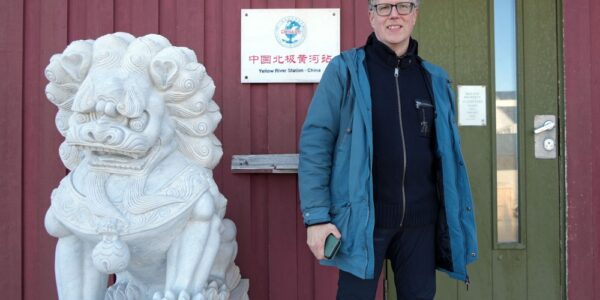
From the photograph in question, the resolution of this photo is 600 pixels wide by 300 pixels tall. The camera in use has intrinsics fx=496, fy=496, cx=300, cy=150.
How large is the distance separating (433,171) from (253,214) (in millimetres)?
1249

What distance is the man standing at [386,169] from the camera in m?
1.80

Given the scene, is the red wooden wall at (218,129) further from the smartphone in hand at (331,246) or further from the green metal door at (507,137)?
the smartphone in hand at (331,246)

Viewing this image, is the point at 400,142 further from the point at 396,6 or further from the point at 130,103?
the point at 130,103

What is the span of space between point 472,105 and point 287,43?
122 centimetres

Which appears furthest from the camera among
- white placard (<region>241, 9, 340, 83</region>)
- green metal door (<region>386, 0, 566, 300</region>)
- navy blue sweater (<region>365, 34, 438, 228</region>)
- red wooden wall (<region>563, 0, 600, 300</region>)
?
green metal door (<region>386, 0, 566, 300</region>)

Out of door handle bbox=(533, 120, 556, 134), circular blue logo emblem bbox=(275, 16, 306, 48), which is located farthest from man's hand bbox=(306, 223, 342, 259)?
door handle bbox=(533, 120, 556, 134)

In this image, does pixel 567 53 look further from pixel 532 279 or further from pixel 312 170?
pixel 312 170

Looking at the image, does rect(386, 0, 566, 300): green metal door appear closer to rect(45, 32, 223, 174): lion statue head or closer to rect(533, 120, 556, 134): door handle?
rect(533, 120, 556, 134): door handle

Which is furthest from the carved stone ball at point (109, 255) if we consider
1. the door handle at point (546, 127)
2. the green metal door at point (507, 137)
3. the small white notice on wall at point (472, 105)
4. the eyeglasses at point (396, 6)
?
the door handle at point (546, 127)

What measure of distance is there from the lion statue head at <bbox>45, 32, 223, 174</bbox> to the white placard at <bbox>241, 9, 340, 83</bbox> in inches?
31.9

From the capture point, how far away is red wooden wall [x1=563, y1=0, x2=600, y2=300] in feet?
9.71

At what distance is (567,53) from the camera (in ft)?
9.78

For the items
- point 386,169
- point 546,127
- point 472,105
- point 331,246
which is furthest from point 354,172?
point 546,127

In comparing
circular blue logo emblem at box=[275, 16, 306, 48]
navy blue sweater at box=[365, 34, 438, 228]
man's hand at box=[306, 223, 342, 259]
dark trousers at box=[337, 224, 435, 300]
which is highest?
circular blue logo emblem at box=[275, 16, 306, 48]
